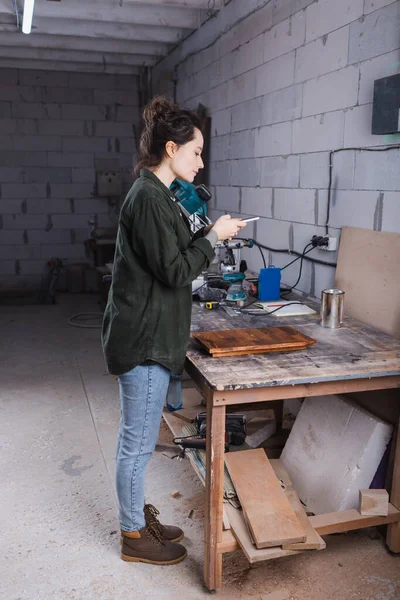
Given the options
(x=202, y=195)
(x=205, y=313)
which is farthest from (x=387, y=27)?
(x=205, y=313)

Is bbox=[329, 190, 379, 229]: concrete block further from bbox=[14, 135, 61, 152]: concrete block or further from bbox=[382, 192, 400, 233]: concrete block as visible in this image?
bbox=[14, 135, 61, 152]: concrete block

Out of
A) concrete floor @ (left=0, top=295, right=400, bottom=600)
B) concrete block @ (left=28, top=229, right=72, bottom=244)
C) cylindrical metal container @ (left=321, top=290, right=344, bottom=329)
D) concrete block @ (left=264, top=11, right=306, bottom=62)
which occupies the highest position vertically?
concrete block @ (left=264, top=11, right=306, bottom=62)

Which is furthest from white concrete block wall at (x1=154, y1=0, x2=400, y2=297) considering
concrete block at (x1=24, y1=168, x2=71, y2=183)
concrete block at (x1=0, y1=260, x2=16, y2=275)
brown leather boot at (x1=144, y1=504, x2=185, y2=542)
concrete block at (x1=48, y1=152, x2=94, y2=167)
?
concrete block at (x1=0, y1=260, x2=16, y2=275)

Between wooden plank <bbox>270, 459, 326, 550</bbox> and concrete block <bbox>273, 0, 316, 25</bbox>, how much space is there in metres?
2.28

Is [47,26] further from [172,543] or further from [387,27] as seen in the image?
[172,543]

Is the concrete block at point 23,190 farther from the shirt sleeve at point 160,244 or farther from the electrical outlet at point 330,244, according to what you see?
the shirt sleeve at point 160,244

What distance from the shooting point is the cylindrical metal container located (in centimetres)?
228

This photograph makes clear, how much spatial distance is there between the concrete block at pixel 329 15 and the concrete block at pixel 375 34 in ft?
0.20

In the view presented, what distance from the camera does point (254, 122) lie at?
359cm

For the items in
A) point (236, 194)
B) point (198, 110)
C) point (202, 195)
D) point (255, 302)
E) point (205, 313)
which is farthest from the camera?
point (198, 110)

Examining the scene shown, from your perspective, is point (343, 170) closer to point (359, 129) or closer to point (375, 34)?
point (359, 129)

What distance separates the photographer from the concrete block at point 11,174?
6746 mm

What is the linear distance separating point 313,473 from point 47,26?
14.1ft

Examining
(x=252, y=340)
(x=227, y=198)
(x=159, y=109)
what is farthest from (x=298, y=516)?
(x=227, y=198)
